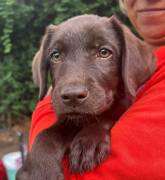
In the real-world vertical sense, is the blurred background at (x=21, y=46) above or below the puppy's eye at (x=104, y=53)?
below

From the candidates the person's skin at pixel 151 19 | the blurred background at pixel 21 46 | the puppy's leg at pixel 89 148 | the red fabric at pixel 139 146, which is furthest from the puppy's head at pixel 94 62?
the blurred background at pixel 21 46

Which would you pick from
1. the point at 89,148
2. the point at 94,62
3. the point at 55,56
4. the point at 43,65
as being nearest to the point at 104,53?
the point at 94,62

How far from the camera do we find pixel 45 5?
23.7 ft

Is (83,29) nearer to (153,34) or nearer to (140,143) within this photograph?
(153,34)

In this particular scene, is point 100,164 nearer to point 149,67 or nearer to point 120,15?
point 149,67

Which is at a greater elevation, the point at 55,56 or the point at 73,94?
the point at 73,94

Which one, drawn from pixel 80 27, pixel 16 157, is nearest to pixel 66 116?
pixel 80 27

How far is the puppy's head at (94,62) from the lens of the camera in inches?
98.6

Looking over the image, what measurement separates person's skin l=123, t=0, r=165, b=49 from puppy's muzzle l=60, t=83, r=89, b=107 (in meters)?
0.97

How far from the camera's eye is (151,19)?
321cm

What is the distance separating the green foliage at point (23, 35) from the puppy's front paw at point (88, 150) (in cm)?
464

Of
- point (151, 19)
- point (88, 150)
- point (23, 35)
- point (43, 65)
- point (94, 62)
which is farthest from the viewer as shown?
point (23, 35)

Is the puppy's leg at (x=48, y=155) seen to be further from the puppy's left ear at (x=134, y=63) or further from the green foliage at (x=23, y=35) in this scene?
the green foliage at (x=23, y=35)

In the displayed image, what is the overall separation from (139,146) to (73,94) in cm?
36
